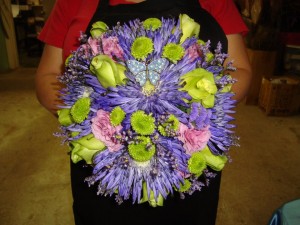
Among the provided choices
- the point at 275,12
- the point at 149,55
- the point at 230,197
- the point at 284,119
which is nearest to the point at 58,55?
the point at 149,55

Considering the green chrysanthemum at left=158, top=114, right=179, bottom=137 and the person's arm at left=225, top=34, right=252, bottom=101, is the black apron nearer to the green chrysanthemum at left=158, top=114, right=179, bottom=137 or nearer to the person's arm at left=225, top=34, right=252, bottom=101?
the person's arm at left=225, top=34, right=252, bottom=101

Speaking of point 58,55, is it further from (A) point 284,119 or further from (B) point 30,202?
(A) point 284,119

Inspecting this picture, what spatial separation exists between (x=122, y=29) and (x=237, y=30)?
547 millimetres

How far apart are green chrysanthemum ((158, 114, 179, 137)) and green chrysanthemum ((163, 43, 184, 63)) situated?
0.14 metres

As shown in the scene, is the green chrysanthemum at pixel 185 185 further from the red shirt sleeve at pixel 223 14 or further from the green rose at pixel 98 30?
the red shirt sleeve at pixel 223 14

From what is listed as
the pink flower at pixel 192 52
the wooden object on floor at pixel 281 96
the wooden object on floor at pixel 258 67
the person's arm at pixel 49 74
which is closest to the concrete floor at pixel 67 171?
the wooden object on floor at pixel 281 96

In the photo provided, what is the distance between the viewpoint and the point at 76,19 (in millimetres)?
1052

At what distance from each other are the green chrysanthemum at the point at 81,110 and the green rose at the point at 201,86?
0.23 metres

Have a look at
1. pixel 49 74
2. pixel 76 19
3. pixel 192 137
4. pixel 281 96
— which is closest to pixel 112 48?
pixel 192 137

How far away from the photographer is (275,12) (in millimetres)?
4473

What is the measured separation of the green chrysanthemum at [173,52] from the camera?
0.66 m

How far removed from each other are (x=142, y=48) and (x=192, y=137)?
229mm

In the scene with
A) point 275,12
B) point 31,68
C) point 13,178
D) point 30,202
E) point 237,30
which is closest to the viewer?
point 237,30

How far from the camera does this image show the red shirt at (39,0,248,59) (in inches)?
41.1
